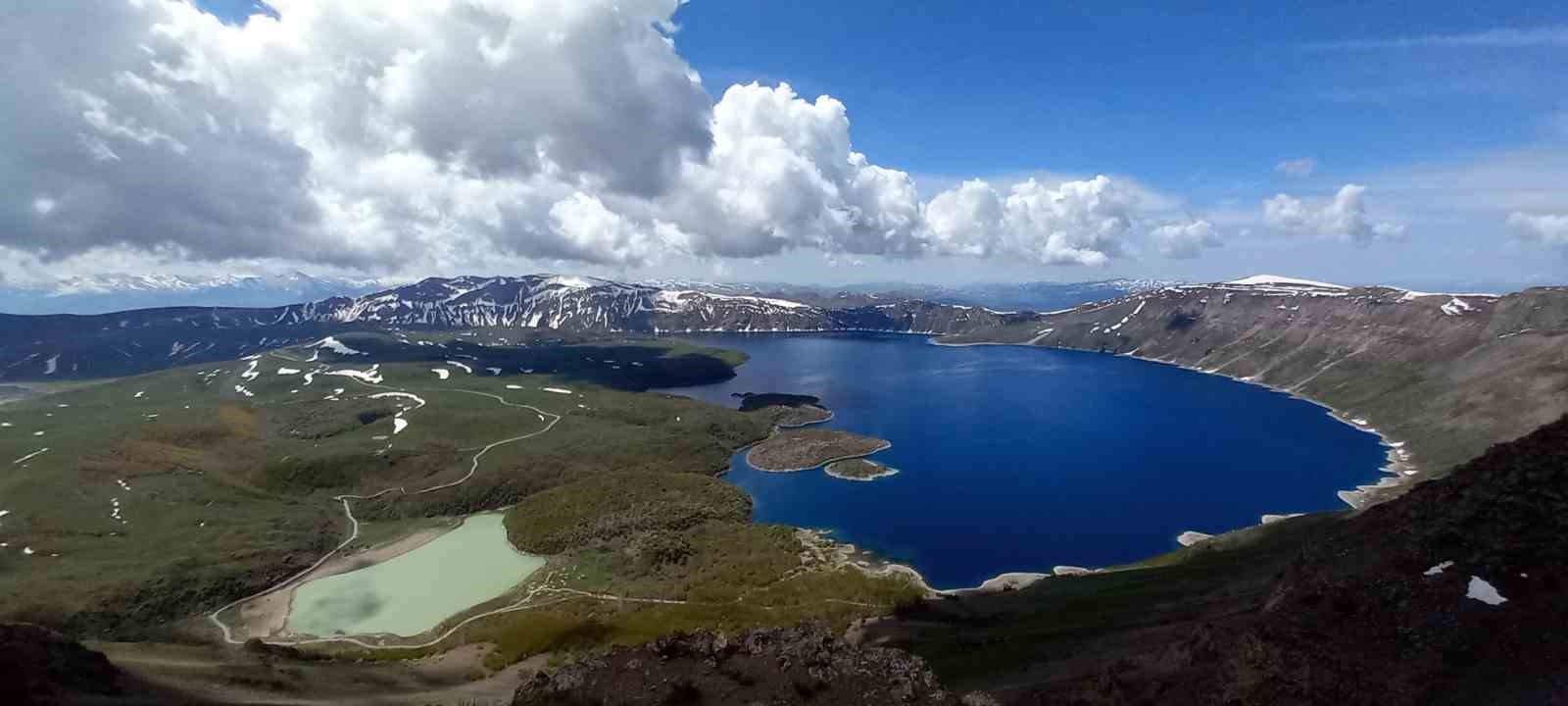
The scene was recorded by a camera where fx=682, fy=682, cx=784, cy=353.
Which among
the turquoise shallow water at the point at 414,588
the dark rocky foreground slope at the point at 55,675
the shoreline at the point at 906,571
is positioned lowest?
the turquoise shallow water at the point at 414,588

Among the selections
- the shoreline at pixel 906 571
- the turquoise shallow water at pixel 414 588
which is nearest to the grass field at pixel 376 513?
the shoreline at pixel 906 571

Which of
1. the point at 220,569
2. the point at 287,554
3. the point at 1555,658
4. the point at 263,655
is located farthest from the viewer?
the point at 287,554

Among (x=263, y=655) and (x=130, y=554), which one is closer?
(x=263, y=655)

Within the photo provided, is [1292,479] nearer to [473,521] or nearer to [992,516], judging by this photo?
[992,516]

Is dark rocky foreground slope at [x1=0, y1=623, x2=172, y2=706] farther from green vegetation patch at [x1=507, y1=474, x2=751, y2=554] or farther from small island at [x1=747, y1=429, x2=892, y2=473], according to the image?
small island at [x1=747, y1=429, x2=892, y2=473]

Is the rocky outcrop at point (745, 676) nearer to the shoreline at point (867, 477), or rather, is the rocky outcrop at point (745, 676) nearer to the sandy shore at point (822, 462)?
the shoreline at point (867, 477)

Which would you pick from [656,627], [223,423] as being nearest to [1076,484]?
[656,627]
